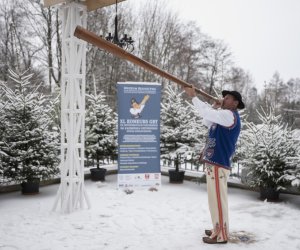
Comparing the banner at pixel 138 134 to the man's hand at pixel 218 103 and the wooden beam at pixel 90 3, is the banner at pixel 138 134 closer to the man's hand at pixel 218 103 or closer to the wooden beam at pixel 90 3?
the wooden beam at pixel 90 3

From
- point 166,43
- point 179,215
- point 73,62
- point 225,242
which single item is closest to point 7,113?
point 73,62

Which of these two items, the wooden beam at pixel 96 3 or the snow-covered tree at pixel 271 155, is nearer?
the wooden beam at pixel 96 3

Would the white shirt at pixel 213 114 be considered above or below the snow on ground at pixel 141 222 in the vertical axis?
above

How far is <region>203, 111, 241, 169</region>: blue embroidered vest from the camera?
4.27 meters

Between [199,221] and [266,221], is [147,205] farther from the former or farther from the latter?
[266,221]

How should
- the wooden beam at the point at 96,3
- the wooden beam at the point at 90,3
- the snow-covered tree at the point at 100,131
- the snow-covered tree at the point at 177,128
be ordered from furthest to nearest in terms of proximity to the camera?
the snow-covered tree at the point at 100,131
the snow-covered tree at the point at 177,128
the wooden beam at the point at 96,3
the wooden beam at the point at 90,3

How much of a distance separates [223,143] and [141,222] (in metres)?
1.87

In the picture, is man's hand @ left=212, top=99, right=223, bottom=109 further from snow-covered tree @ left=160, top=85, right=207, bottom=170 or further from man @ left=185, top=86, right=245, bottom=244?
snow-covered tree @ left=160, top=85, right=207, bottom=170

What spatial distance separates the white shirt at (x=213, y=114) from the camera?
405 centimetres

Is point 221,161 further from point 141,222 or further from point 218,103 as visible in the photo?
point 141,222

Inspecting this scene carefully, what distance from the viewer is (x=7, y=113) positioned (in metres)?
7.17

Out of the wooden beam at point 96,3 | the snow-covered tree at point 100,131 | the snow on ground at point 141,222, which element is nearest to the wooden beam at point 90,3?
the wooden beam at point 96,3

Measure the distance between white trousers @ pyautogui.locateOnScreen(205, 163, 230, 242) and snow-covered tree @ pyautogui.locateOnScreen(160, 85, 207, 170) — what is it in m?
3.98

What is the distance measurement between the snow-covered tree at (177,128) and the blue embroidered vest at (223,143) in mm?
3987
